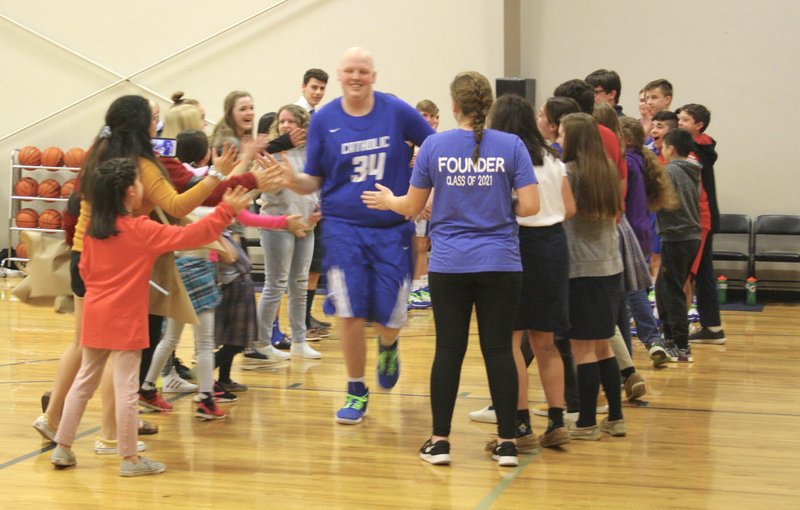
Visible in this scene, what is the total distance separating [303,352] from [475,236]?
3.03 meters

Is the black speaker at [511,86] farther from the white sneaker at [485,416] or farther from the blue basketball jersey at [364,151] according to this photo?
the white sneaker at [485,416]

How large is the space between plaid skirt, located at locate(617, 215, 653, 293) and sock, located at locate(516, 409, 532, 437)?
3.14ft

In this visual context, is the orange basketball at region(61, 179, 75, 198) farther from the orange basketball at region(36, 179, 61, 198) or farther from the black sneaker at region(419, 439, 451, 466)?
the black sneaker at region(419, 439, 451, 466)

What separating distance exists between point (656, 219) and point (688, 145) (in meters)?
0.57

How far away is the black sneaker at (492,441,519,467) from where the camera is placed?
4.27m

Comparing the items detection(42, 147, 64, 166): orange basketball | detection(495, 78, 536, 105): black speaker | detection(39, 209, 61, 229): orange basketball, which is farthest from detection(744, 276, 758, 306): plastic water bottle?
detection(42, 147, 64, 166): orange basketball

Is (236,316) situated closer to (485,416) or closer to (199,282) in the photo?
(199,282)

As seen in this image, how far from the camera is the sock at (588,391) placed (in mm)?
4574

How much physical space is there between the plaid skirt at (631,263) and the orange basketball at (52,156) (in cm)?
787

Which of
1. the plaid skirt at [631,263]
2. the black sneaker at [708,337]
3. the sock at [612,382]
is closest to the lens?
the sock at [612,382]

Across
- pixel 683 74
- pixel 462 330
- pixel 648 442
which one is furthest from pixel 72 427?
pixel 683 74

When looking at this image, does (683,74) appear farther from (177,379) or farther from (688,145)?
(177,379)

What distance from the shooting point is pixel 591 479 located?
4.14 m

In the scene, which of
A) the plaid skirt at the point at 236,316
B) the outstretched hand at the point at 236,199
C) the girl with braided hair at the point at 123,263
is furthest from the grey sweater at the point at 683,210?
the girl with braided hair at the point at 123,263
